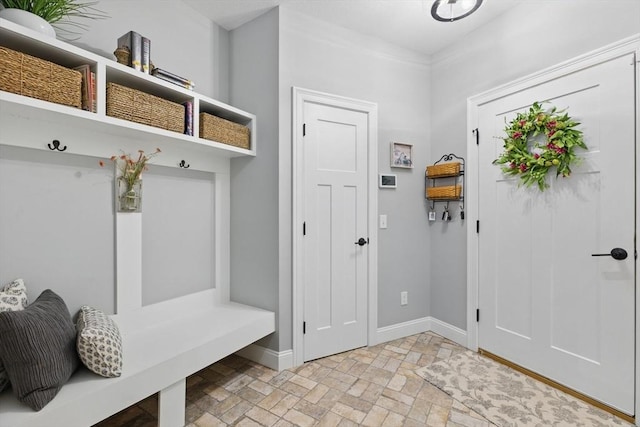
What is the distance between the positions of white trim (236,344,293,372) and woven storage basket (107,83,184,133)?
172cm

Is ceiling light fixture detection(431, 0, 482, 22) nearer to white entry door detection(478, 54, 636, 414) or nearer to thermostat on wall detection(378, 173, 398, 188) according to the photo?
white entry door detection(478, 54, 636, 414)

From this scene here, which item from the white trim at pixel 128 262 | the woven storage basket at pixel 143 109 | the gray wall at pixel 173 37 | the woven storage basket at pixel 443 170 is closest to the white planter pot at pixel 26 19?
the woven storage basket at pixel 143 109

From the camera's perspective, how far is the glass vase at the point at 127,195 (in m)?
1.97

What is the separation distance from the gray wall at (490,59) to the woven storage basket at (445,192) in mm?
257

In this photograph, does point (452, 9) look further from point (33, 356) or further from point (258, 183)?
point (33, 356)

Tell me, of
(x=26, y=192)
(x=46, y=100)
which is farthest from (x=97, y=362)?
(x=46, y=100)

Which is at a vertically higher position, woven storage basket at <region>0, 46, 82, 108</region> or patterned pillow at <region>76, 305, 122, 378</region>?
woven storage basket at <region>0, 46, 82, 108</region>

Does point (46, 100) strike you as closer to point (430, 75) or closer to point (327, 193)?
point (327, 193)

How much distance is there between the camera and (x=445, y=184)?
9.77ft

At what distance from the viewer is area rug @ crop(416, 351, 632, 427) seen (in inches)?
71.6

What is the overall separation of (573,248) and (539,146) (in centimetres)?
73

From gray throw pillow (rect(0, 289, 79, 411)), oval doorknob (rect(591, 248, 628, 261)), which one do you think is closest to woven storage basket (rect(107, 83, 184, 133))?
gray throw pillow (rect(0, 289, 79, 411))

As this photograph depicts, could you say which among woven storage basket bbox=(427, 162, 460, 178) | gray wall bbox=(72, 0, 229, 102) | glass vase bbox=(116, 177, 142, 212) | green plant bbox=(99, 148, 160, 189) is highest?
gray wall bbox=(72, 0, 229, 102)

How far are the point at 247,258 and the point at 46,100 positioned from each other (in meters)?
1.59
